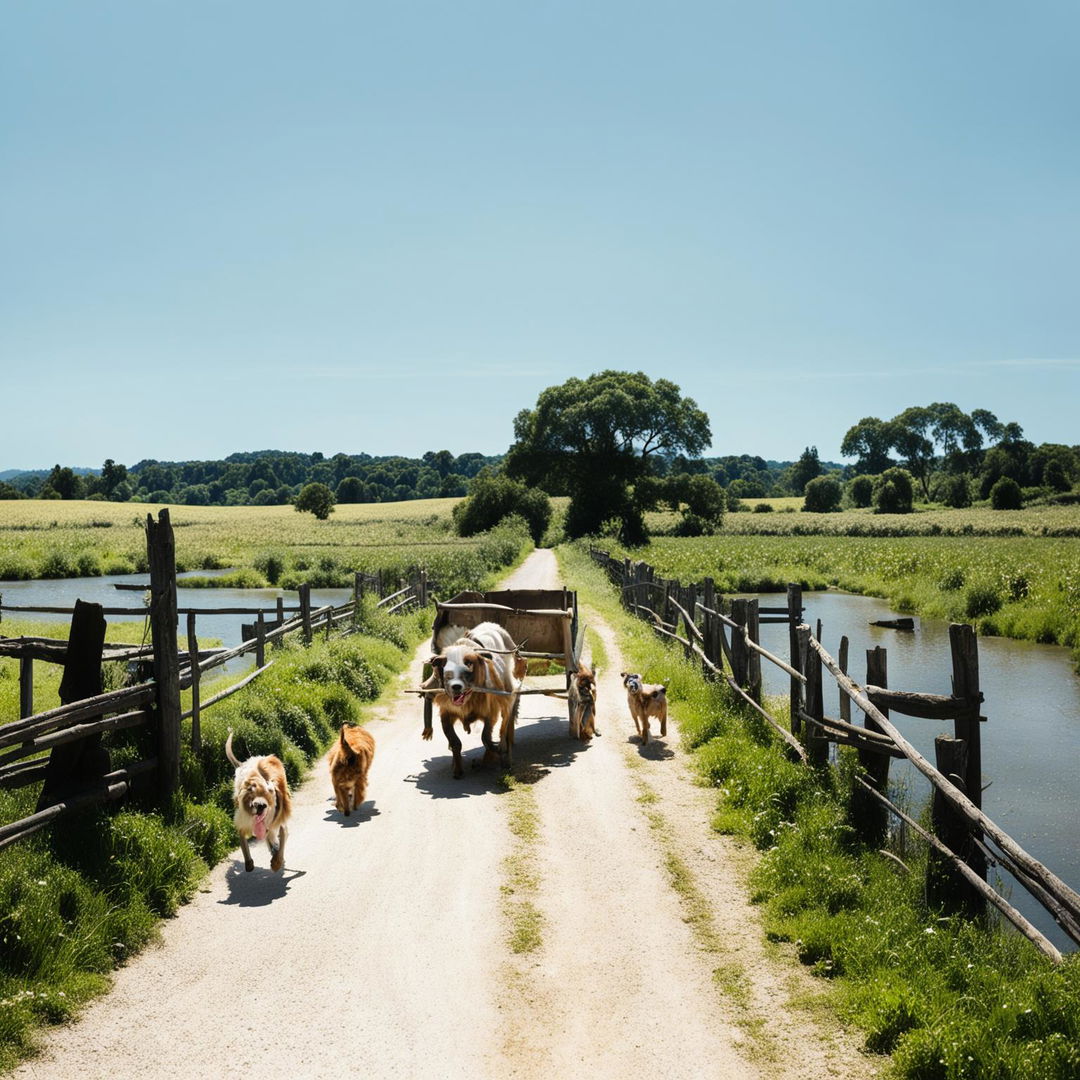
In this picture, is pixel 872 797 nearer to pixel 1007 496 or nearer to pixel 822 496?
pixel 1007 496

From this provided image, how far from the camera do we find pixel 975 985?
527 centimetres

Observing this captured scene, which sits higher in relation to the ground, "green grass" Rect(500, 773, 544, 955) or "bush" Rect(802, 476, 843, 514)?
"bush" Rect(802, 476, 843, 514)

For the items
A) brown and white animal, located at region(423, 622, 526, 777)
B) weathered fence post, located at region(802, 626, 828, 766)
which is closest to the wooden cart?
brown and white animal, located at region(423, 622, 526, 777)

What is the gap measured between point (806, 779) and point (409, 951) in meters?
4.42

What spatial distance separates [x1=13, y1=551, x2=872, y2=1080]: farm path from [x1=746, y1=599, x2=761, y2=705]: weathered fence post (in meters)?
3.00

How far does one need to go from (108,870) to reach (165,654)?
2.28m

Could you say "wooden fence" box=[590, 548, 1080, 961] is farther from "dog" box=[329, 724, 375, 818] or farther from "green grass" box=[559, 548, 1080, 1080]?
"dog" box=[329, 724, 375, 818]

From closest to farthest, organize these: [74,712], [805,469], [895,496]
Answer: [74,712] → [895,496] → [805,469]

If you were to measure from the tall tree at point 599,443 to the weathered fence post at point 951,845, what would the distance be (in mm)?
62306

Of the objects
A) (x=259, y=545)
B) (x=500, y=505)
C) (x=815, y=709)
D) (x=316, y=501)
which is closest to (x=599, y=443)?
(x=500, y=505)

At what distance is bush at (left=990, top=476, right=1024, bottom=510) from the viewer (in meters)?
93.3

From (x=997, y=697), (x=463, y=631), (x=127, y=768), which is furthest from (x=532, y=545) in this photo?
(x=127, y=768)

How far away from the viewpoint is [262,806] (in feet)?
23.9

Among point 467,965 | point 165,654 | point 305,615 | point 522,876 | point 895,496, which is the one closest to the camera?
point 467,965
